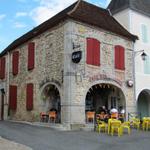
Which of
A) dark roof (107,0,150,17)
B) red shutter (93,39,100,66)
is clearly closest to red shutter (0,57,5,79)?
dark roof (107,0,150,17)

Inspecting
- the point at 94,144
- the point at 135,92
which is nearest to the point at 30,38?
the point at 135,92

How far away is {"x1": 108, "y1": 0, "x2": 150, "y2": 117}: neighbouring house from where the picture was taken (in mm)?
19547

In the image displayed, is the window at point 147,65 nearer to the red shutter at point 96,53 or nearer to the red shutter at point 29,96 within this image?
the red shutter at point 96,53

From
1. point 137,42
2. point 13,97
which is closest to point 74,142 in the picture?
point 13,97

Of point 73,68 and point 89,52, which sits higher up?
point 89,52

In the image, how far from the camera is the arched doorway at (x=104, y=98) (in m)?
18.5

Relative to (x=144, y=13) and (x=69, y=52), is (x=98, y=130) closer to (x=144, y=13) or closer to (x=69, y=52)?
(x=69, y=52)

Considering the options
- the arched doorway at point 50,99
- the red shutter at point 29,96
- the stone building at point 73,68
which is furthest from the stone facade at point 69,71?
the red shutter at point 29,96

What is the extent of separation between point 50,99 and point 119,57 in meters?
4.89

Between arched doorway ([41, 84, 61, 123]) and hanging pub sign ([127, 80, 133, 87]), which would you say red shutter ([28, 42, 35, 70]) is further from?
hanging pub sign ([127, 80, 133, 87])

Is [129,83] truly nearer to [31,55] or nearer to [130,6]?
[130,6]

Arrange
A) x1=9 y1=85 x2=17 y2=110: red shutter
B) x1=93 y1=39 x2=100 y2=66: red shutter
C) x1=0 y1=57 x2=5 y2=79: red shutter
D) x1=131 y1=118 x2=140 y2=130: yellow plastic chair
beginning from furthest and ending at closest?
x1=0 y1=57 x2=5 y2=79: red shutter < x1=9 y1=85 x2=17 y2=110: red shutter < x1=131 y1=118 x2=140 y2=130: yellow plastic chair < x1=93 y1=39 x2=100 y2=66: red shutter

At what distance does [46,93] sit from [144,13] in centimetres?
891

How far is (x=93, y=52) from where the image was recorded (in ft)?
54.2
